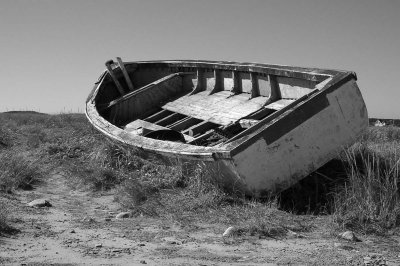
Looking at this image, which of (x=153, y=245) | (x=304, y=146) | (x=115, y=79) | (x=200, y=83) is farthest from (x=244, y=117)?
(x=115, y=79)

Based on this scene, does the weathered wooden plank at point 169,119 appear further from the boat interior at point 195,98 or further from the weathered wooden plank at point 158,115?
the weathered wooden plank at point 158,115

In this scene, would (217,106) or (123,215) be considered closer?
(123,215)

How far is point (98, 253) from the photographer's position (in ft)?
12.8

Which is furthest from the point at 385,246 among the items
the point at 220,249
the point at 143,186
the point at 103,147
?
the point at 103,147

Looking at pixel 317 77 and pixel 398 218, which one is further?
pixel 317 77

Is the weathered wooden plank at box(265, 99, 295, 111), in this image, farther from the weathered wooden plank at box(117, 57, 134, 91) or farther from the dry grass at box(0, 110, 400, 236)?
the weathered wooden plank at box(117, 57, 134, 91)

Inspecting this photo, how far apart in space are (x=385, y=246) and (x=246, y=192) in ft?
5.24

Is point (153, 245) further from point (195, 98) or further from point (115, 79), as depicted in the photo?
point (115, 79)

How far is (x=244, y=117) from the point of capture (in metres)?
7.16

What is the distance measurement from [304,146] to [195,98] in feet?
15.6

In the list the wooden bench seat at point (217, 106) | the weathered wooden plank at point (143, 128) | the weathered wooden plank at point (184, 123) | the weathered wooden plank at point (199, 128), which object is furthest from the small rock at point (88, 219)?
the weathered wooden plank at point (184, 123)

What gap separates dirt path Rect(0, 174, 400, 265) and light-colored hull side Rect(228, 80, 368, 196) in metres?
0.85

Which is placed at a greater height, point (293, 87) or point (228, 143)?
point (293, 87)

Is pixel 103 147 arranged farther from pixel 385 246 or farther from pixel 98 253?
pixel 385 246
